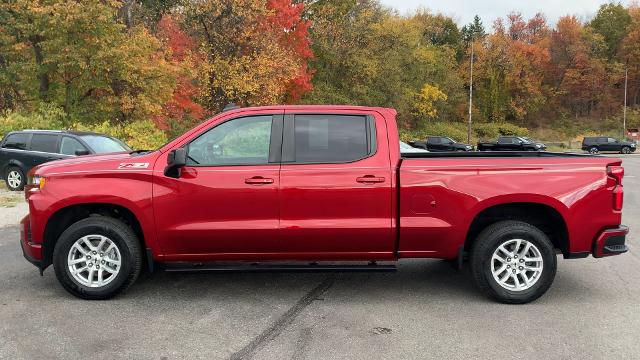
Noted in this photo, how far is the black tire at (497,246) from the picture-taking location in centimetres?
480

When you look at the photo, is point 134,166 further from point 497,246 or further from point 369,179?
point 497,246

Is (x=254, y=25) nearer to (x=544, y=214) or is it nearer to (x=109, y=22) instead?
(x=109, y=22)

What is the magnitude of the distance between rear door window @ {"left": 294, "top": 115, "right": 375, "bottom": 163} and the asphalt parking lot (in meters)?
1.38

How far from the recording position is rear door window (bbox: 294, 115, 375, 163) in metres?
4.85

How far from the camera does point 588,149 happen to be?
148 ft

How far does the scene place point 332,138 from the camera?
493cm

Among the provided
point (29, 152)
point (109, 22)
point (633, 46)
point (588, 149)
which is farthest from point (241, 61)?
point (633, 46)

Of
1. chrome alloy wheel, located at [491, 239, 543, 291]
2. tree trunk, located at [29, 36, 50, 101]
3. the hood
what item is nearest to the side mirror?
the hood

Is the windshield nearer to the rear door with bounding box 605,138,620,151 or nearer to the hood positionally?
the hood

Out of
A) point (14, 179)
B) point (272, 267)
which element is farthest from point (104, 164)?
point (14, 179)

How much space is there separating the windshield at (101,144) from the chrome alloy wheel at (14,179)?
7.20 ft

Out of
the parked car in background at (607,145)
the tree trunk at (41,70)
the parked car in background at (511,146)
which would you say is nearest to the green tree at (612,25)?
the parked car in background at (607,145)

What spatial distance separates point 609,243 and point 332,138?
279 cm

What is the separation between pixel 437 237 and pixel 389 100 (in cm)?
4702
